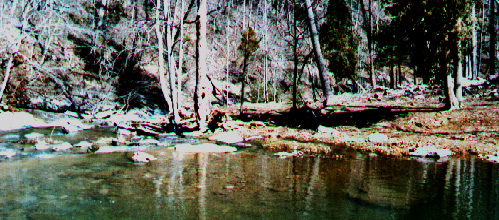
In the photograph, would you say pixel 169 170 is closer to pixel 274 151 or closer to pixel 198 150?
pixel 198 150

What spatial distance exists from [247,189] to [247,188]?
0.19ft

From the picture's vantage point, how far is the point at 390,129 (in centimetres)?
1216

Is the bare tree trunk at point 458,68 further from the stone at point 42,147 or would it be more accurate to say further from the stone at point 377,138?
the stone at point 42,147

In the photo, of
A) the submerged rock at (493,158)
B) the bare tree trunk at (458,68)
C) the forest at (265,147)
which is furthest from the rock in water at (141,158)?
the bare tree trunk at (458,68)

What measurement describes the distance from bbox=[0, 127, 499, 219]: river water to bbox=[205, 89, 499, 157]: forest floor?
5.86 ft

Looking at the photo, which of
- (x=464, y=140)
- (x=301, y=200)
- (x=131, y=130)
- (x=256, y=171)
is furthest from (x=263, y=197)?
(x=131, y=130)

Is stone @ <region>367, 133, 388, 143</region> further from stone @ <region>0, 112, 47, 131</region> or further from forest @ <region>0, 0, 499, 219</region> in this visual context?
stone @ <region>0, 112, 47, 131</region>

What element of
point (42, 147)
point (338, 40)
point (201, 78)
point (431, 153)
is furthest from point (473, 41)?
point (42, 147)

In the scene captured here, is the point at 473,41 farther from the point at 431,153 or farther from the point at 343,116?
the point at 431,153

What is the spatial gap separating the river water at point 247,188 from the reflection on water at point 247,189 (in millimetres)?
12

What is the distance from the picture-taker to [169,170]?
607cm

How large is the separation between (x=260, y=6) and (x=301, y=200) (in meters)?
52.7

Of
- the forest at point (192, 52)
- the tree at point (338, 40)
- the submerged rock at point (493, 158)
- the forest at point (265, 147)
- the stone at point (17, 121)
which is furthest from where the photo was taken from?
the tree at point (338, 40)

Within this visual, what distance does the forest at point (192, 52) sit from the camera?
42.5ft
